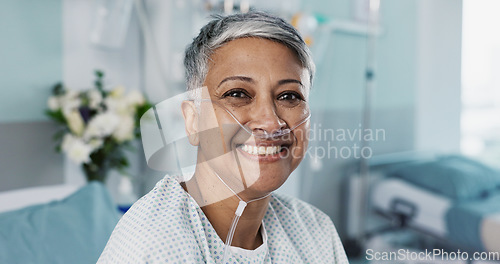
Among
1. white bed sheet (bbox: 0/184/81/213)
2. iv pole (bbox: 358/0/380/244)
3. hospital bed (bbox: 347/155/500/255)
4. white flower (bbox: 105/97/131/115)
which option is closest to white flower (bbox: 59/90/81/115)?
white flower (bbox: 105/97/131/115)

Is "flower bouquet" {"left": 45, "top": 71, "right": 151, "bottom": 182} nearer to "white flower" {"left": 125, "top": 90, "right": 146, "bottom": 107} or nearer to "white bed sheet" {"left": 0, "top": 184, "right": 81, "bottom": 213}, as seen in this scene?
"white flower" {"left": 125, "top": 90, "right": 146, "bottom": 107}

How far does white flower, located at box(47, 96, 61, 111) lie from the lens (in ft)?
5.24

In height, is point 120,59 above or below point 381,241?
above

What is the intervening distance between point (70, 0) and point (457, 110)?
181 centimetres

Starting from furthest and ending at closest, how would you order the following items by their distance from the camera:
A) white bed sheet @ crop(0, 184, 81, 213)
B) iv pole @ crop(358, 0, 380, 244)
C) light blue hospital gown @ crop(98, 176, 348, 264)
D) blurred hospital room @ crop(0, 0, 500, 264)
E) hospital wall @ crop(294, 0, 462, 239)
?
iv pole @ crop(358, 0, 380, 244) → hospital wall @ crop(294, 0, 462, 239) → blurred hospital room @ crop(0, 0, 500, 264) → white bed sheet @ crop(0, 184, 81, 213) → light blue hospital gown @ crop(98, 176, 348, 264)

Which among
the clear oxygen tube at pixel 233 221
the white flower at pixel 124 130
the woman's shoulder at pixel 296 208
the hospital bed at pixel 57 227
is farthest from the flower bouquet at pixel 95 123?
the clear oxygen tube at pixel 233 221

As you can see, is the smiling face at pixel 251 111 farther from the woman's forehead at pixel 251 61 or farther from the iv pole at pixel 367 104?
the iv pole at pixel 367 104

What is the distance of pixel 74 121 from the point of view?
1598 millimetres

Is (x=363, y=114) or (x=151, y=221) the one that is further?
(x=363, y=114)

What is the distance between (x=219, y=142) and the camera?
80 centimetres

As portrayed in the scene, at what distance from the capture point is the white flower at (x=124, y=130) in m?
1.64

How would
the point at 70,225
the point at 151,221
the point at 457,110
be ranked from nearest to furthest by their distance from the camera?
1. the point at 151,221
2. the point at 70,225
3. the point at 457,110

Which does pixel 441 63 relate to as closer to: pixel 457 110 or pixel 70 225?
pixel 457 110

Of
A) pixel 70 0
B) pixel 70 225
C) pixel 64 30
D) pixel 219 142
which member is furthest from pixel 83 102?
pixel 219 142
